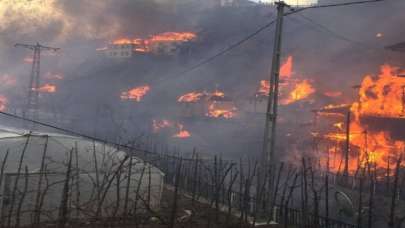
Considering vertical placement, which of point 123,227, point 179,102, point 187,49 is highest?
point 187,49

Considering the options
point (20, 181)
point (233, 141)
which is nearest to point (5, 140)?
point (20, 181)

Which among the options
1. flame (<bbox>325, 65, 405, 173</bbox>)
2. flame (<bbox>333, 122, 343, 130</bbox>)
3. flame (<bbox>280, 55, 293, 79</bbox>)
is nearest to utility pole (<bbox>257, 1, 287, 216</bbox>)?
flame (<bbox>325, 65, 405, 173</bbox>)

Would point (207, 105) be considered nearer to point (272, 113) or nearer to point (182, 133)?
A: point (182, 133)

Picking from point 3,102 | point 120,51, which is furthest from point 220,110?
point 120,51

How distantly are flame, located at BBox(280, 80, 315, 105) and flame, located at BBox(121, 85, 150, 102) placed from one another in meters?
19.7

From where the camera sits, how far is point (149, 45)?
248 feet

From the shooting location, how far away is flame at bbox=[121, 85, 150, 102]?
57.7 meters

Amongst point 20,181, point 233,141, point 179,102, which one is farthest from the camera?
point 179,102

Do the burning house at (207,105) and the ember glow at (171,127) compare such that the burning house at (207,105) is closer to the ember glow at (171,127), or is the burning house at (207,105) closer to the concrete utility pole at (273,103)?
the ember glow at (171,127)

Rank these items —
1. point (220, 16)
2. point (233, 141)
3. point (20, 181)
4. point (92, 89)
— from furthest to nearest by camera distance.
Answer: point (220, 16), point (92, 89), point (233, 141), point (20, 181)

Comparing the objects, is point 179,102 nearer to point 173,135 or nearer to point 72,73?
point 173,135

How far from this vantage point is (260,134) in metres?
42.5

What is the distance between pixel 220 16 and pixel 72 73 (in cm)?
2956

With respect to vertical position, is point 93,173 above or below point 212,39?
below
